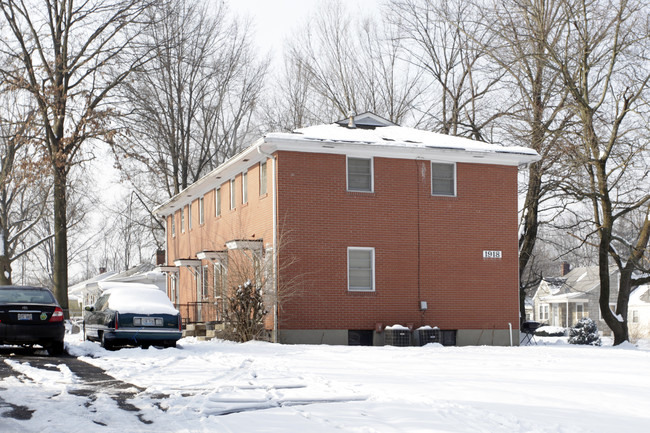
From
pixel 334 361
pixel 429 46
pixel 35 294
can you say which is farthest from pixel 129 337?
pixel 429 46

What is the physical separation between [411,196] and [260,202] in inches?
187

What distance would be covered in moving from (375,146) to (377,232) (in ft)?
8.70

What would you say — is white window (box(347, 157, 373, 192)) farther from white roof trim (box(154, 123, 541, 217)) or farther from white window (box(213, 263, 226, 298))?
white window (box(213, 263, 226, 298))

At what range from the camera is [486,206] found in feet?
86.9

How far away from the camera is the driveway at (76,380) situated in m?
9.52

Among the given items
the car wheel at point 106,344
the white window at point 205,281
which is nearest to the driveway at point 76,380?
the car wheel at point 106,344

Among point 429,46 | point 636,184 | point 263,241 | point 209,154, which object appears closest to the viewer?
point 263,241

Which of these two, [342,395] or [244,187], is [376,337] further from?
[342,395]

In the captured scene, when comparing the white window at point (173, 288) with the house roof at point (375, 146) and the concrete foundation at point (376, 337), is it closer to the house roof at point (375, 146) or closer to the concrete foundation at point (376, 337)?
the house roof at point (375, 146)

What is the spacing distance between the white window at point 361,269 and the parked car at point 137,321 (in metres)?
6.47

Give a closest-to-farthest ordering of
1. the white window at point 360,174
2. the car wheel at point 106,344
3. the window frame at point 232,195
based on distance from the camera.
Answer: the car wheel at point 106,344 → the white window at point 360,174 → the window frame at point 232,195

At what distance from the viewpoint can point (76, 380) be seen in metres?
12.7

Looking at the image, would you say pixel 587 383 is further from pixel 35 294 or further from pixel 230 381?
pixel 35 294

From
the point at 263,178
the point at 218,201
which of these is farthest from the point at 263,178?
the point at 218,201
